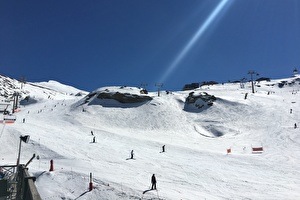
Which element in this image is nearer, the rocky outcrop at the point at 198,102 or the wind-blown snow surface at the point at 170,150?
the wind-blown snow surface at the point at 170,150

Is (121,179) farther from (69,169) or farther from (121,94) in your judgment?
(121,94)

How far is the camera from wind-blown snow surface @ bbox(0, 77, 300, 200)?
1975 cm

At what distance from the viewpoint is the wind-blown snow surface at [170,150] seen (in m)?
19.8

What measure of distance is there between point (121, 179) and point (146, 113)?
120 ft

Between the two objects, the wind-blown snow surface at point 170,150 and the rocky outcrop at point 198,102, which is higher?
the rocky outcrop at point 198,102

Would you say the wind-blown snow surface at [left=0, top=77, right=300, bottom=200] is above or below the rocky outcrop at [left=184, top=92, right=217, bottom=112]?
below

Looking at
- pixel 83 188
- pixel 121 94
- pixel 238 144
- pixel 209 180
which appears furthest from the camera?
pixel 121 94

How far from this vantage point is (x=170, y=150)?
34.4 meters

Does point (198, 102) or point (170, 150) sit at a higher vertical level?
point (198, 102)

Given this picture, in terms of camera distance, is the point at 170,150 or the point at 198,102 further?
the point at 198,102

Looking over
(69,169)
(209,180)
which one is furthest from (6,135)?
(209,180)

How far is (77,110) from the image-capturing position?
58.3m

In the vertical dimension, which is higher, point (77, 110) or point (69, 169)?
point (77, 110)

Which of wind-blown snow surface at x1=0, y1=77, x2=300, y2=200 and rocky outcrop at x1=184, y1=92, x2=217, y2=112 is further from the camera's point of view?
rocky outcrop at x1=184, y1=92, x2=217, y2=112
